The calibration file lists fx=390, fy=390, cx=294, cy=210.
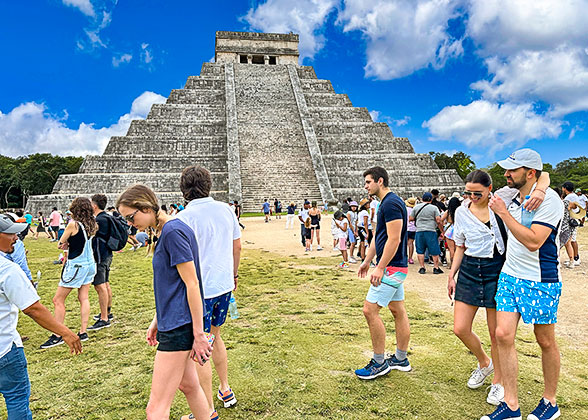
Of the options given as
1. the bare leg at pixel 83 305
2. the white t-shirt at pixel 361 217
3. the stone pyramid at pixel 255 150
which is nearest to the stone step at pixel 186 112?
the stone pyramid at pixel 255 150

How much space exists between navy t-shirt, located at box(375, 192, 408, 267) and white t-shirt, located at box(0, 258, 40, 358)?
2618 mm

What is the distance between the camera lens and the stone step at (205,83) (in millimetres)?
34188

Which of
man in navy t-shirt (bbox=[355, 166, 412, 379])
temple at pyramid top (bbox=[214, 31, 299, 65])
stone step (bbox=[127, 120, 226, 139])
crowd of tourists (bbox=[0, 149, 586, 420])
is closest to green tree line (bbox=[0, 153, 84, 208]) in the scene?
temple at pyramid top (bbox=[214, 31, 299, 65])

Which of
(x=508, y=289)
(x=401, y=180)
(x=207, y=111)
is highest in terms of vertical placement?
(x=207, y=111)

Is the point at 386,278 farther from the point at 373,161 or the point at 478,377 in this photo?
the point at 373,161

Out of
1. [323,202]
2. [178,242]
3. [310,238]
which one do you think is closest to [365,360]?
[178,242]

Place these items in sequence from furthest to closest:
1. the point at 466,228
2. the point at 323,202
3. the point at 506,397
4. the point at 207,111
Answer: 1. the point at 207,111
2. the point at 323,202
3. the point at 466,228
4. the point at 506,397

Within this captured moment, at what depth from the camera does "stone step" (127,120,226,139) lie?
27984 millimetres

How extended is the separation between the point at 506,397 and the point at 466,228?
130 centimetres

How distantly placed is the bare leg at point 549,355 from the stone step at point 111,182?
2283 centimetres

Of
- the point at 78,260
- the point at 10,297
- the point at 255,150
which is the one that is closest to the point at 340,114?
the point at 255,150

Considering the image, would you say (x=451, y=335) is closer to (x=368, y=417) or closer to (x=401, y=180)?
(x=368, y=417)

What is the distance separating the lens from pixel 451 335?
4.48 metres

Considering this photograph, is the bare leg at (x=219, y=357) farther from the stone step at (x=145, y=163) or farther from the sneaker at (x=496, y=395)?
the stone step at (x=145, y=163)
